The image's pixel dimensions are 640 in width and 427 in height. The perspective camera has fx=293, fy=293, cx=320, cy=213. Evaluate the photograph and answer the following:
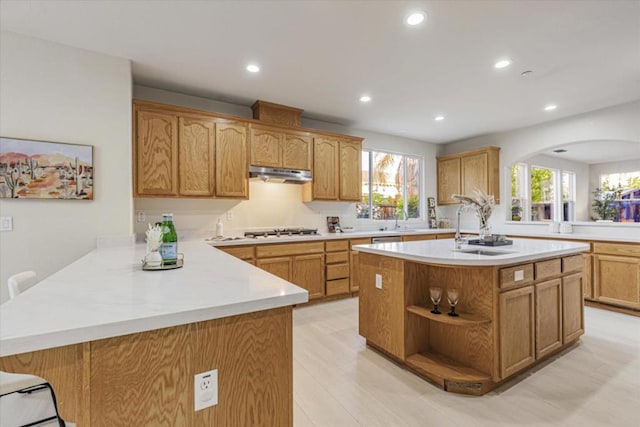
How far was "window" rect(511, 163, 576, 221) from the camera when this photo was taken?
604 cm

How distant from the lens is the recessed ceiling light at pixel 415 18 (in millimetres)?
2223

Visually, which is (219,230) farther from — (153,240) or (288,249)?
(153,240)

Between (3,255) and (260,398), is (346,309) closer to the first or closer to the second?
(260,398)

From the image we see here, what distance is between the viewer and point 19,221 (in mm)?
2467

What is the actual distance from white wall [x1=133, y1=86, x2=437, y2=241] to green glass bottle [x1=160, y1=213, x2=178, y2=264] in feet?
7.30

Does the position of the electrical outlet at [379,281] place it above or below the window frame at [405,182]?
below

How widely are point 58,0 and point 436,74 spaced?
331 centimetres

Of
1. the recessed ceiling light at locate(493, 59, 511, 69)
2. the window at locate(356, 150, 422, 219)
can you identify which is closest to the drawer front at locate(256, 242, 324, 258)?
the window at locate(356, 150, 422, 219)

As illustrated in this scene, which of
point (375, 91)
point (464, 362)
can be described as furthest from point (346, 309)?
point (375, 91)

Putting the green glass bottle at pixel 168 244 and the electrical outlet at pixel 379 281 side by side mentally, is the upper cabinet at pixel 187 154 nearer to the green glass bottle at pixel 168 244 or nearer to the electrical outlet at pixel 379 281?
the green glass bottle at pixel 168 244

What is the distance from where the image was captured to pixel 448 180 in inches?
235

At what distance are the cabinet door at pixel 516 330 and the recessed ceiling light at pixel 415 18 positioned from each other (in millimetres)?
2140

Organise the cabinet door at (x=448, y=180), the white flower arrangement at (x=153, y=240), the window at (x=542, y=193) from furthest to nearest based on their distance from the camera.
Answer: the window at (x=542, y=193) → the cabinet door at (x=448, y=180) → the white flower arrangement at (x=153, y=240)

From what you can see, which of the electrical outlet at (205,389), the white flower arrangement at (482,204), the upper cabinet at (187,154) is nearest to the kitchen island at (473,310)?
the white flower arrangement at (482,204)
